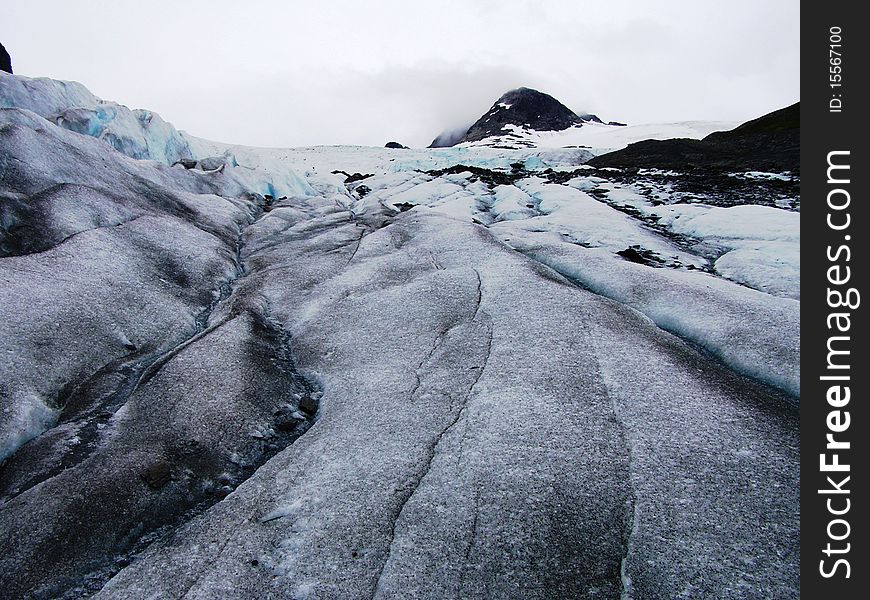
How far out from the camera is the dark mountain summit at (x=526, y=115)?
131m

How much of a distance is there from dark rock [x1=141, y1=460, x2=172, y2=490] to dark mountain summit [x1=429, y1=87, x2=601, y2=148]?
425ft

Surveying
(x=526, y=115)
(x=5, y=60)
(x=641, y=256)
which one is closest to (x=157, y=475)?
(x=641, y=256)

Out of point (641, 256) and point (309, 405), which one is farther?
point (641, 256)

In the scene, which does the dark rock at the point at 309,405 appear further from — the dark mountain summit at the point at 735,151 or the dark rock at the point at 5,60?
the dark rock at the point at 5,60

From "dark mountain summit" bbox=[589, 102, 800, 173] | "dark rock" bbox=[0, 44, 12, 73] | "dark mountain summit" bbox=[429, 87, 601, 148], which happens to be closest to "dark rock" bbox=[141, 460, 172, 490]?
"dark mountain summit" bbox=[589, 102, 800, 173]

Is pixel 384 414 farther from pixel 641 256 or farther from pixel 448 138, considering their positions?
pixel 448 138

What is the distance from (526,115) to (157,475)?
5719 inches

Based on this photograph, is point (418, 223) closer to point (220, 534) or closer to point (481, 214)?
point (481, 214)

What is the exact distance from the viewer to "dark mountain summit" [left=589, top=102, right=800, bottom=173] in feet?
127

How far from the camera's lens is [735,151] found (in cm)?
4753

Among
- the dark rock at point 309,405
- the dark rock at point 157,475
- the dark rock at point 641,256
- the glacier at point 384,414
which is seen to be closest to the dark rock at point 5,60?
the glacier at point 384,414

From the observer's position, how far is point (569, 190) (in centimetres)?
2566
